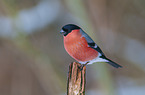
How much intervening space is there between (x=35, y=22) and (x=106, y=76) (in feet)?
5.14

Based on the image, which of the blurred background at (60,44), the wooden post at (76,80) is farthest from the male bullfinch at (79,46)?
the blurred background at (60,44)

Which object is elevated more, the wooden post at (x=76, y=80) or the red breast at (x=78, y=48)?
the red breast at (x=78, y=48)

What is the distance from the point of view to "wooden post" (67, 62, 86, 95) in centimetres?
129

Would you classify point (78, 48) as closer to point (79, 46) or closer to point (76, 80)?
point (79, 46)

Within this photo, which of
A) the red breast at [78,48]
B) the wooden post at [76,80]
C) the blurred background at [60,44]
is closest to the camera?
the wooden post at [76,80]

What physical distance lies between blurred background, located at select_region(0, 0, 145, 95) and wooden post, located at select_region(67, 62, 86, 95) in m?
1.90

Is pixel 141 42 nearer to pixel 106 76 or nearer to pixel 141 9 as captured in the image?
pixel 141 9

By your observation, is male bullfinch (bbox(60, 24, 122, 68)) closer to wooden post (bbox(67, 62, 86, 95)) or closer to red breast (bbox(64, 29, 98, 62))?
red breast (bbox(64, 29, 98, 62))

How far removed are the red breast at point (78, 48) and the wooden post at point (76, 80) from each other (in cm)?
16

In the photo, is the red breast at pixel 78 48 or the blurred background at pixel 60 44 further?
the blurred background at pixel 60 44

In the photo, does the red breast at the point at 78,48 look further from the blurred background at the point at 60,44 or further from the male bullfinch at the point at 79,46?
the blurred background at the point at 60,44

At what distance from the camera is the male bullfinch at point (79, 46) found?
1.57 m

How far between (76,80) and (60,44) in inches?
112

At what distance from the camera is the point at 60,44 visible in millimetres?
4160
